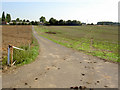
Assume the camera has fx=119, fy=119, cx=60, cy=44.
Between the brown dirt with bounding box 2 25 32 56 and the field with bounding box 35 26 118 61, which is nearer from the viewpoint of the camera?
the field with bounding box 35 26 118 61

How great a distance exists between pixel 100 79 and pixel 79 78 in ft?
3.46

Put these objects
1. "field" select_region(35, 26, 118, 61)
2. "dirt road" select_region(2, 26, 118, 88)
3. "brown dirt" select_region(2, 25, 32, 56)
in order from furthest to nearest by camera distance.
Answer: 1. "brown dirt" select_region(2, 25, 32, 56)
2. "field" select_region(35, 26, 118, 61)
3. "dirt road" select_region(2, 26, 118, 88)

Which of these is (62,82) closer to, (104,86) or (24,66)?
(104,86)

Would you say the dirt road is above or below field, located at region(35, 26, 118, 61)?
below

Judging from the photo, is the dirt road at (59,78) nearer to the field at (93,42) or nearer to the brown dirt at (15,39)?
the field at (93,42)

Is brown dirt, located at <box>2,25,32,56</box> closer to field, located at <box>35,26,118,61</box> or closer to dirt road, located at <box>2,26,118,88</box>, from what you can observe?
field, located at <box>35,26,118,61</box>

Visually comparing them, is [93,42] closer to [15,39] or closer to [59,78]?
[15,39]

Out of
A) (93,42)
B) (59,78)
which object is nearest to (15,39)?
(93,42)

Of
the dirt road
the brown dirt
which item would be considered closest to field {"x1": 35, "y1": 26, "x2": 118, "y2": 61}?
the dirt road

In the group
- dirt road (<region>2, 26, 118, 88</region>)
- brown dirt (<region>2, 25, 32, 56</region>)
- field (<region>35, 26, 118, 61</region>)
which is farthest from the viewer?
brown dirt (<region>2, 25, 32, 56</region>)

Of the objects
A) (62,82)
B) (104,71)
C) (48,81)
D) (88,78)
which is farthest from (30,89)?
(104,71)

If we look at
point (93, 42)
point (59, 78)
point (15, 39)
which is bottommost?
point (59, 78)

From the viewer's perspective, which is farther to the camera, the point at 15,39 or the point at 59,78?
the point at 15,39

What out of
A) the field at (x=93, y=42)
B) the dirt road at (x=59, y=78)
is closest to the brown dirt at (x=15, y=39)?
the field at (x=93, y=42)
